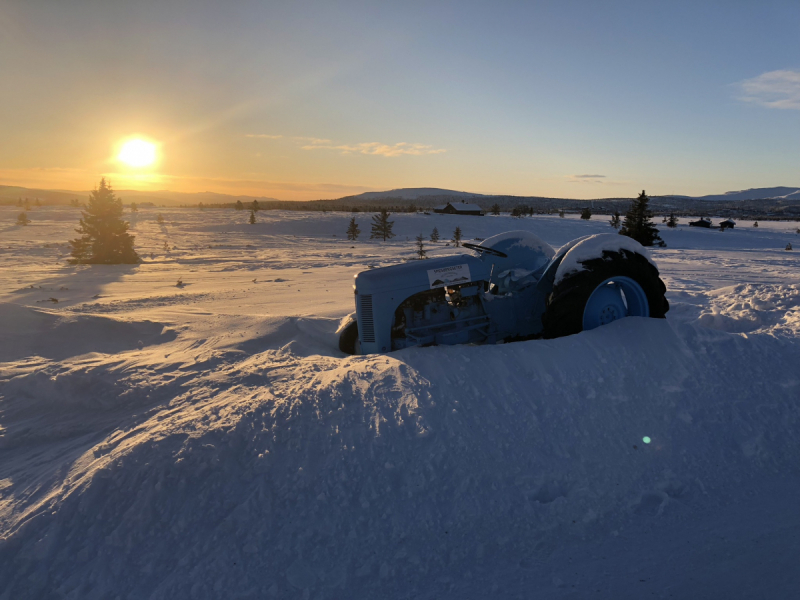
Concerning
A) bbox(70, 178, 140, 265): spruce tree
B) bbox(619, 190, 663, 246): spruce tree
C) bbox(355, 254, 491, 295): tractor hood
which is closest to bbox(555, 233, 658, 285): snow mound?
bbox(355, 254, 491, 295): tractor hood

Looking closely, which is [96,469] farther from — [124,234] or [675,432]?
[124,234]

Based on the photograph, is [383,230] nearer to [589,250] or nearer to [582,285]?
[589,250]

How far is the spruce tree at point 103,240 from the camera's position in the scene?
1927cm

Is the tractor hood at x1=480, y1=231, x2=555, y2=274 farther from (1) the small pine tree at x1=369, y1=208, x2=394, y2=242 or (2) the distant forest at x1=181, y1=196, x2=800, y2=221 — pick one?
(2) the distant forest at x1=181, y1=196, x2=800, y2=221

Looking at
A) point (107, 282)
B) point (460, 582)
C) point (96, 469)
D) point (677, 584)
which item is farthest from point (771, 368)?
point (107, 282)

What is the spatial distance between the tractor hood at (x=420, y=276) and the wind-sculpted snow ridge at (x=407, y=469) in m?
0.94

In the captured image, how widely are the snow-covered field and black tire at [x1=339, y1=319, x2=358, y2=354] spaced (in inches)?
32.4

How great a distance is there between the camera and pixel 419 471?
327cm

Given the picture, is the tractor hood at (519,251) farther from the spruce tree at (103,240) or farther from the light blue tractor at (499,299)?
the spruce tree at (103,240)

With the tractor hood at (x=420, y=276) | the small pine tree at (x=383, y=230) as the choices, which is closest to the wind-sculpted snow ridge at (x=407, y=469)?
the tractor hood at (x=420, y=276)

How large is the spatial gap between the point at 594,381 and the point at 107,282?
13.9m

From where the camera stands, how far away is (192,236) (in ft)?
107

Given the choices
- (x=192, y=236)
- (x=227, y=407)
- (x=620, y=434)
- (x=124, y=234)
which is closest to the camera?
(x=620, y=434)

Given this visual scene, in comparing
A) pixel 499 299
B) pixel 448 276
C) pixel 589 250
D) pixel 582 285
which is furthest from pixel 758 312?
pixel 448 276
